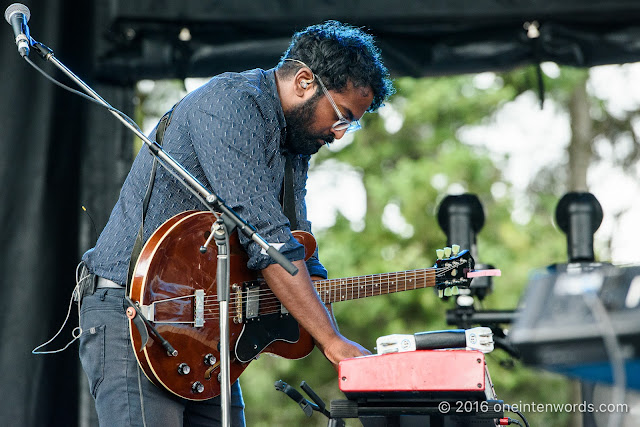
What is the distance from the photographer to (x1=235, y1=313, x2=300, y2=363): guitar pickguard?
103 inches

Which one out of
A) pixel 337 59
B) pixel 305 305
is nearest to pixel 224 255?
pixel 305 305

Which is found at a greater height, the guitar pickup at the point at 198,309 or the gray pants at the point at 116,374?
the guitar pickup at the point at 198,309

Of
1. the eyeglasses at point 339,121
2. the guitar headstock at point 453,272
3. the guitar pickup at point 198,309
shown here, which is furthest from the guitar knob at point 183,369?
the guitar headstock at point 453,272

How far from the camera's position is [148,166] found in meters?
2.51

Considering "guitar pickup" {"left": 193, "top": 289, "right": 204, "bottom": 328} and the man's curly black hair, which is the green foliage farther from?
"guitar pickup" {"left": 193, "top": 289, "right": 204, "bottom": 328}

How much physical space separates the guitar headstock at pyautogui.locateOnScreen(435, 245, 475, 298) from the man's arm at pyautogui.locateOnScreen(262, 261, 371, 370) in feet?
2.59

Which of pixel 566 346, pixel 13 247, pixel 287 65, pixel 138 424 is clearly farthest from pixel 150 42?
pixel 566 346

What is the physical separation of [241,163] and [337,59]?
1.91ft

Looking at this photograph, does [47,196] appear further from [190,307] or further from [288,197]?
[190,307]

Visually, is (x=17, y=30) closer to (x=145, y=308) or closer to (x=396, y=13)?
(x=145, y=308)

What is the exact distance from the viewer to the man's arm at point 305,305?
245 cm

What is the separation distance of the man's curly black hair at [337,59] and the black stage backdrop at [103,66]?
4.29ft

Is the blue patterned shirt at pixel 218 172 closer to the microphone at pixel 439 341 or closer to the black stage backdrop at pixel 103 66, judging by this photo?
the microphone at pixel 439 341

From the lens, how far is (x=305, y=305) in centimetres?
246
